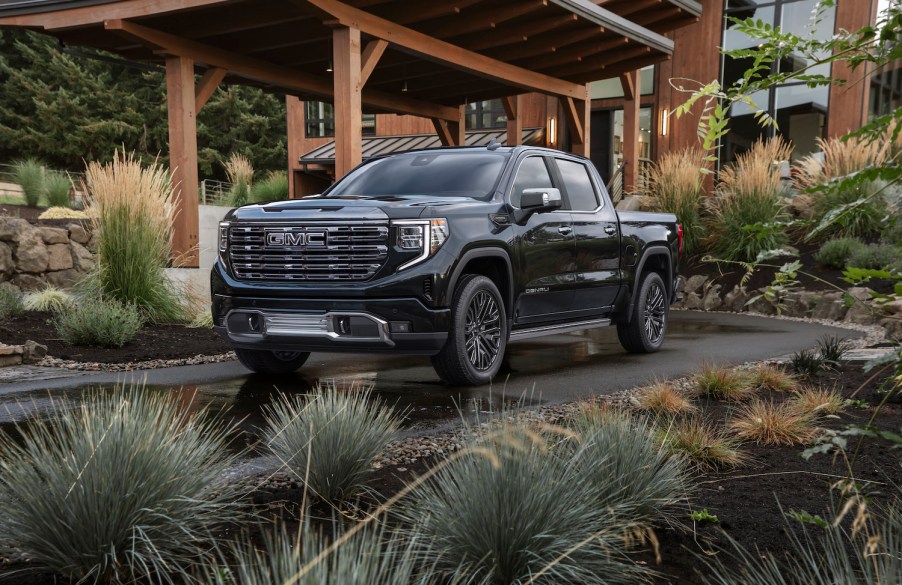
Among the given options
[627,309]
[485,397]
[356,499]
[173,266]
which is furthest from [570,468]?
[173,266]

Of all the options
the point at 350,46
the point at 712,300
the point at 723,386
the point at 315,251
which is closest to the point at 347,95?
the point at 350,46

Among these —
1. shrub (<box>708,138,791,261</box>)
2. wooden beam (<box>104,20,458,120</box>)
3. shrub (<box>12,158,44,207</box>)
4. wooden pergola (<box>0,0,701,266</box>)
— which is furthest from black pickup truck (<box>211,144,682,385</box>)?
shrub (<box>12,158,44,207</box>)

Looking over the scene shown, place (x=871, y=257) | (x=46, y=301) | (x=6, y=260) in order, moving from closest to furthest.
Answer: (x=46, y=301), (x=871, y=257), (x=6, y=260)

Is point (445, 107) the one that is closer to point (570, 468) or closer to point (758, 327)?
point (758, 327)

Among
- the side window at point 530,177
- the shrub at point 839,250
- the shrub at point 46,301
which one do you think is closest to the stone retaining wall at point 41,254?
the shrub at point 46,301

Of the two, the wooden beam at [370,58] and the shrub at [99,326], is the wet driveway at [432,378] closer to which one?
the shrub at [99,326]

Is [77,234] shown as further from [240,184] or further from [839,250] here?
[839,250]

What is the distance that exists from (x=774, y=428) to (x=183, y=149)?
965 cm

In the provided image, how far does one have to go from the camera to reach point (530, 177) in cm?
788

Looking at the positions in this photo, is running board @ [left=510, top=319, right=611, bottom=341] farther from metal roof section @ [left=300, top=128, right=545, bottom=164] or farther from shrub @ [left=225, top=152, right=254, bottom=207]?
metal roof section @ [left=300, top=128, right=545, bottom=164]

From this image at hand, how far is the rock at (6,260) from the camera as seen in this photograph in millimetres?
13143

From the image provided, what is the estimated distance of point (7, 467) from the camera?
9.30ft

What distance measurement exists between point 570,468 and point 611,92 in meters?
22.3

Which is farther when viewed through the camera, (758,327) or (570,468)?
(758,327)
